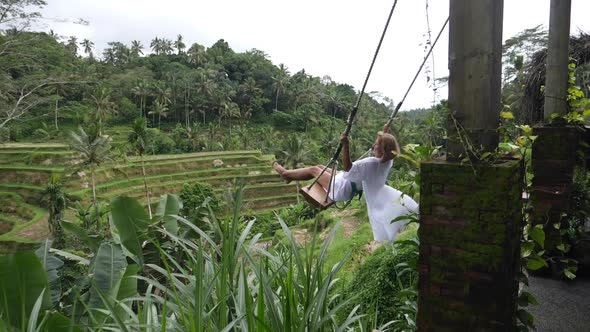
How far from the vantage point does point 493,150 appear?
1.41 m

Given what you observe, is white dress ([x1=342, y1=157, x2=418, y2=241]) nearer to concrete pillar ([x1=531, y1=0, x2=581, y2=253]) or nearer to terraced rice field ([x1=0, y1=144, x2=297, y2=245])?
concrete pillar ([x1=531, y1=0, x2=581, y2=253])

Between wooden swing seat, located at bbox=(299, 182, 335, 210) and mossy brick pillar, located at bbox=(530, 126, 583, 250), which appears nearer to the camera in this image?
wooden swing seat, located at bbox=(299, 182, 335, 210)

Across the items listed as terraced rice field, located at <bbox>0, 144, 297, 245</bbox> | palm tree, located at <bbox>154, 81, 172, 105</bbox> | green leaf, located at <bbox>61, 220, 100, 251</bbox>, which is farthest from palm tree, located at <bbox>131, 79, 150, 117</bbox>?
green leaf, located at <bbox>61, 220, 100, 251</bbox>

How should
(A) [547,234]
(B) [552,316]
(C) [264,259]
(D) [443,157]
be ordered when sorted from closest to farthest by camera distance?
(C) [264,259], (D) [443,157], (B) [552,316], (A) [547,234]

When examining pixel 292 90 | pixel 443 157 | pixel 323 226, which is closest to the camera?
pixel 443 157

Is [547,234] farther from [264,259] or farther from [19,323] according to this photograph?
[19,323]

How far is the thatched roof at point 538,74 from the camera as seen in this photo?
388cm

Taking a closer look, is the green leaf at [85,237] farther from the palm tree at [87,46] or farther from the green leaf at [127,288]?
the palm tree at [87,46]

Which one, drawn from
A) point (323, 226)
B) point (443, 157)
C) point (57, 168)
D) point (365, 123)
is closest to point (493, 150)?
point (443, 157)

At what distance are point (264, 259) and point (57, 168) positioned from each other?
2233cm

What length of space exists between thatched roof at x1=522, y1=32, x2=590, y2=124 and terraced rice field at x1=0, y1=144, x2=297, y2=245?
47.2 feet

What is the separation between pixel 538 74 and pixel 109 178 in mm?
20730

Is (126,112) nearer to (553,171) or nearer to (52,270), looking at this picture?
(52,270)

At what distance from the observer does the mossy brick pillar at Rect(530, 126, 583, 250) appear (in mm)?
2844
